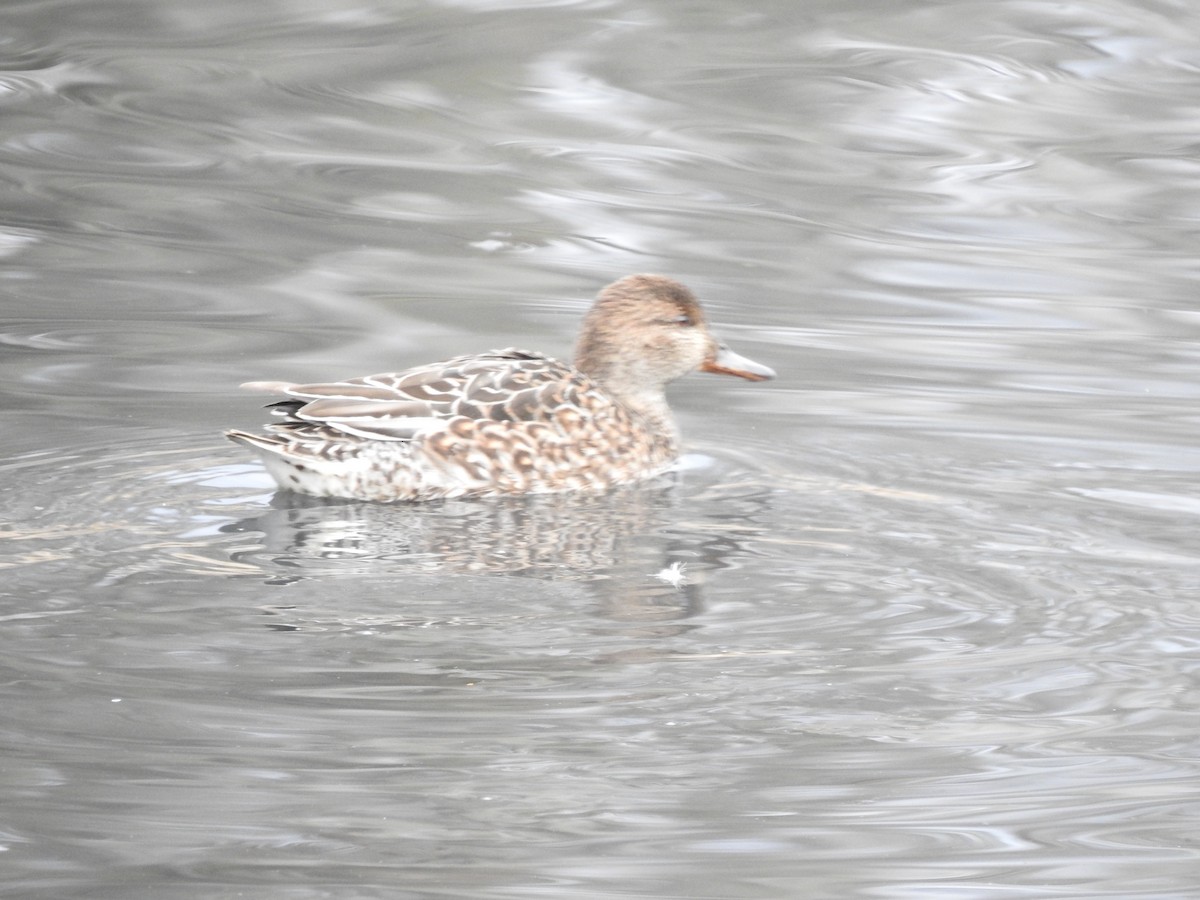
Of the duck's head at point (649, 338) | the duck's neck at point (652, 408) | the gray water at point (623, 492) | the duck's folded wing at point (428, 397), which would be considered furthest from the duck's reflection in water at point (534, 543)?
the duck's head at point (649, 338)

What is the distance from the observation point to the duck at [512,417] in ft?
24.4

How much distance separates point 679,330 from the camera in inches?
337

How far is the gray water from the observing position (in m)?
4.65

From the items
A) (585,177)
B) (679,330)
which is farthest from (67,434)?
(585,177)

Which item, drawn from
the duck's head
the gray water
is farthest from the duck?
the gray water

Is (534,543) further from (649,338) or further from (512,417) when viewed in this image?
(649,338)

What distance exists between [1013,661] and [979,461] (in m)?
2.37

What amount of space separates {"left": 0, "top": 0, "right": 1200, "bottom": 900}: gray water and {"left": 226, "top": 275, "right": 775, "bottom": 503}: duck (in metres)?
0.16

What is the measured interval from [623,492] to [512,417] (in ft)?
1.62

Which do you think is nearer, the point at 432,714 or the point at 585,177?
the point at 432,714

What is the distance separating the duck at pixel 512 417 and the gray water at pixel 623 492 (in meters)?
0.16

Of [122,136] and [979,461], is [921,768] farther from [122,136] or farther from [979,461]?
[122,136]

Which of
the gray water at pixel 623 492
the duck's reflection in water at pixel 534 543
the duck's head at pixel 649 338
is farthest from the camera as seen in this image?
the duck's head at pixel 649 338

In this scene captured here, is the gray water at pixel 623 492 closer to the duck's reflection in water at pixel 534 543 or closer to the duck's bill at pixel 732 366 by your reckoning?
the duck's reflection in water at pixel 534 543
